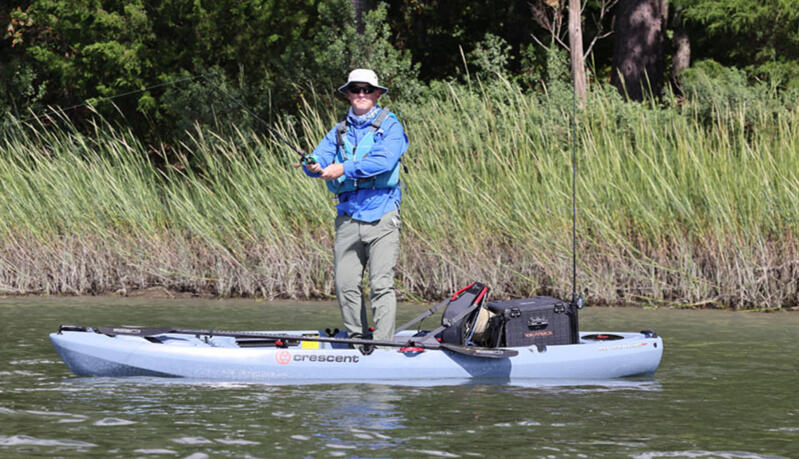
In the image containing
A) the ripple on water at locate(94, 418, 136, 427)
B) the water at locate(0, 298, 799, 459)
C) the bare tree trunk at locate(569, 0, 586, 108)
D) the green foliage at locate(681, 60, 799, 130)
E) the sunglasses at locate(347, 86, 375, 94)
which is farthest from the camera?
the bare tree trunk at locate(569, 0, 586, 108)

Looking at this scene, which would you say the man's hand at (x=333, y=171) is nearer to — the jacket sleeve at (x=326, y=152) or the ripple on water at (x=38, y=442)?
Result: the jacket sleeve at (x=326, y=152)

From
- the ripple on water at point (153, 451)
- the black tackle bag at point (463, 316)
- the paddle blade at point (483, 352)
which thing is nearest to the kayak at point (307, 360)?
the paddle blade at point (483, 352)

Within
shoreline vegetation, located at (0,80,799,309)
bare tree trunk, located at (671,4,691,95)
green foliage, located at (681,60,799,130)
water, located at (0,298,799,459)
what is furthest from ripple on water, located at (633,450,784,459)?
bare tree trunk, located at (671,4,691,95)

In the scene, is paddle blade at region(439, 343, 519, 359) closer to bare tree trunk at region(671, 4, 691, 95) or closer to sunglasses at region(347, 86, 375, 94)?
sunglasses at region(347, 86, 375, 94)

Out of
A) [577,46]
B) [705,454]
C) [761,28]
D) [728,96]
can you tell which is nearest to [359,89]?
[705,454]

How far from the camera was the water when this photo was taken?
19.0 feet

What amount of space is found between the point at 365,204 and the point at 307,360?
1.06 m

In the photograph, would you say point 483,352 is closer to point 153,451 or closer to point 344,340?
point 344,340

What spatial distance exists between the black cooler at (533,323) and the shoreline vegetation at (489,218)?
130 inches

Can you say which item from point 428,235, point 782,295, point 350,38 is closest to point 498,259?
point 428,235

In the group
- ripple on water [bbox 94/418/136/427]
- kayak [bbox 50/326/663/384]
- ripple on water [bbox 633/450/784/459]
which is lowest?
ripple on water [bbox 633/450/784/459]

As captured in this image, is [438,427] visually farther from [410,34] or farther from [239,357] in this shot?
[410,34]

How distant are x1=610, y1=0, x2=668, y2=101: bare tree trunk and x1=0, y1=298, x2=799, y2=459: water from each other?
32.3 feet

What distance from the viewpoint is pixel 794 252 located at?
1115 centimetres
